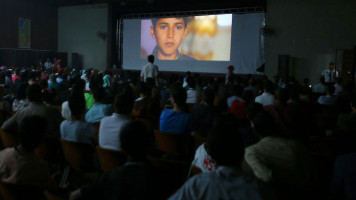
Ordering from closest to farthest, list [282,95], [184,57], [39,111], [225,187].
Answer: [225,187]
[39,111]
[282,95]
[184,57]

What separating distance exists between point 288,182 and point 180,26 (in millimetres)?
12283

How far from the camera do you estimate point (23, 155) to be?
213cm

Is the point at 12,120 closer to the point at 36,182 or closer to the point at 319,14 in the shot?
the point at 36,182

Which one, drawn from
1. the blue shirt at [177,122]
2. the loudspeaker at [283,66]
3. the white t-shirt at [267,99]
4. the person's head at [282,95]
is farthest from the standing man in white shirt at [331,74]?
the blue shirt at [177,122]

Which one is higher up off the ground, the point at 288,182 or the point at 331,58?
the point at 331,58

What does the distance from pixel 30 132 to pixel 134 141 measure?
30.5 inches

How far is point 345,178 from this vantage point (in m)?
2.21

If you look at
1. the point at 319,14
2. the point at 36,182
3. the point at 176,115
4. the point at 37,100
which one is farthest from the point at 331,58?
the point at 36,182

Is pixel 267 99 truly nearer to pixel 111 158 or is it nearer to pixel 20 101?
pixel 111 158

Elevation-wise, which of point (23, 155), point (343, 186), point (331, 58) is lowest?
point (343, 186)

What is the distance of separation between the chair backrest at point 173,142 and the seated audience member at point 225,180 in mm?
1854

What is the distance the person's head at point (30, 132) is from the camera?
83.8 inches

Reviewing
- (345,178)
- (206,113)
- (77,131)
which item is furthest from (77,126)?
(345,178)

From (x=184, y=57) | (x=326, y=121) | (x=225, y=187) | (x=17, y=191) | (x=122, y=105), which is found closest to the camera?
(x=225, y=187)
